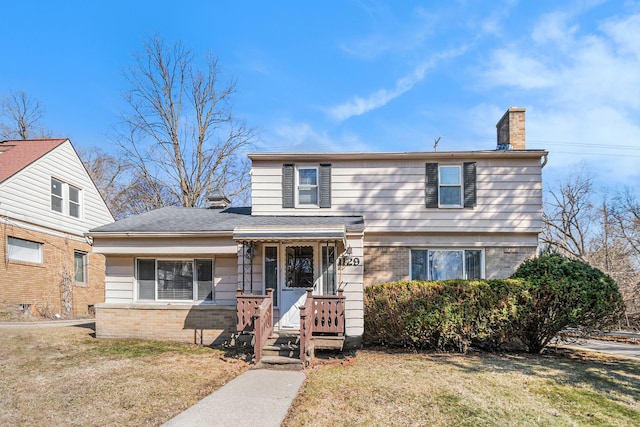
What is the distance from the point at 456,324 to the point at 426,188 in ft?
13.2

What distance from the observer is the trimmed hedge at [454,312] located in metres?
9.77

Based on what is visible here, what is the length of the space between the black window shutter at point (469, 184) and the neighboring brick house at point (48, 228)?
11.6 metres

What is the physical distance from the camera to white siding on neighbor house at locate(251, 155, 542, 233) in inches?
471

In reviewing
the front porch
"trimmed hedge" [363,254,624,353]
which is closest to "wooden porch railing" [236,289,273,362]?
the front porch

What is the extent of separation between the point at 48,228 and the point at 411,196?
13911 millimetres

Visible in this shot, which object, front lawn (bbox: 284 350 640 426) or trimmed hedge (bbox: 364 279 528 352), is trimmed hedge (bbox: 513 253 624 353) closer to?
trimmed hedge (bbox: 364 279 528 352)

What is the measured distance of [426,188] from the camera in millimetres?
12141

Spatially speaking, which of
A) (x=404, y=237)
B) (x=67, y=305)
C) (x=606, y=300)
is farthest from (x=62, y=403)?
(x=67, y=305)

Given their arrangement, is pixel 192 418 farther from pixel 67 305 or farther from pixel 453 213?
pixel 67 305

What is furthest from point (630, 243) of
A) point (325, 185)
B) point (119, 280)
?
point (119, 280)

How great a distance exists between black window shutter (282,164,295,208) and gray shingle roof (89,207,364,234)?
0.45 metres

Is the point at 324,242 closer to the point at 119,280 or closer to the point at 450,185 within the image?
the point at 450,185

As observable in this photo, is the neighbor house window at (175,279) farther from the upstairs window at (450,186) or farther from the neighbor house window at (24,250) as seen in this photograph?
the neighbor house window at (24,250)

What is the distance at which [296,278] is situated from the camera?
35.7ft
